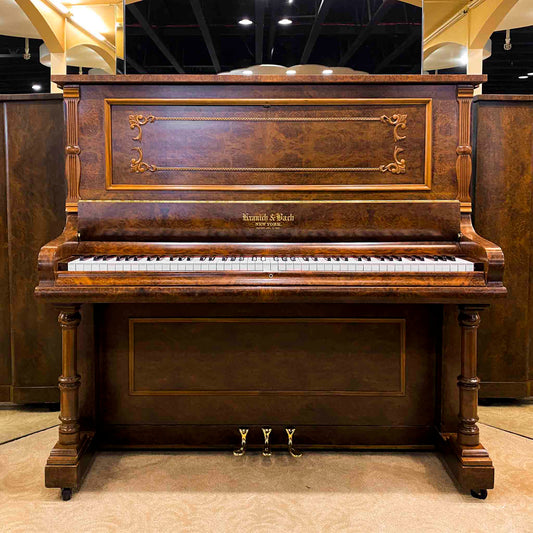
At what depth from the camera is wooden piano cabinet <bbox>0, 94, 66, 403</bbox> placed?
2.91 meters

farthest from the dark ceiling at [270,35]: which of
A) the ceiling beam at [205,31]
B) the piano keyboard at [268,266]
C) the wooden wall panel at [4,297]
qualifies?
the piano keyboard at [268,266]

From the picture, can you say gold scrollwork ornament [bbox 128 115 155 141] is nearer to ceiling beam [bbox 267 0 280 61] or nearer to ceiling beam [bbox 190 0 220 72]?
ceiling beam [bbox 190 0 220 72]

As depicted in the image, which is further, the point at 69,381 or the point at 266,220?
the point at 266,220

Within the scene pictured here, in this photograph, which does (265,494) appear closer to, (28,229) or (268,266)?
(268,266)

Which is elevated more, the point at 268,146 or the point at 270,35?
the point at 270,35

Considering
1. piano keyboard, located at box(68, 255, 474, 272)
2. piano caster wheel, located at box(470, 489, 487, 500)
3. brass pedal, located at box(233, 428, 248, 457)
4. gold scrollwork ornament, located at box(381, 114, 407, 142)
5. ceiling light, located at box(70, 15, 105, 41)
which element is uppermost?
ceiling light, located at box(70, 15, 105, 41)

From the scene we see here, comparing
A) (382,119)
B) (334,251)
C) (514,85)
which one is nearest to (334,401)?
(334,251)

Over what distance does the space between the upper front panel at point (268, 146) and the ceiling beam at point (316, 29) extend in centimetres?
44

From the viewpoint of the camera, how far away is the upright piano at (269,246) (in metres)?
2.25

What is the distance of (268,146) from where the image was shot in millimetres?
2363

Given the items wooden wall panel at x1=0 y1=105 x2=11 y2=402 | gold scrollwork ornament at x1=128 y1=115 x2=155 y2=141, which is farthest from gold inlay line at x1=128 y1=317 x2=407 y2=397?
wooden wall panel at x1=0 y1=105 x2=11 y2=402

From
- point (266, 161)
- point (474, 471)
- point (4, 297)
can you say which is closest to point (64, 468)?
point (4, 297)

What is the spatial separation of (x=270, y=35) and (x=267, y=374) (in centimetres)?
179

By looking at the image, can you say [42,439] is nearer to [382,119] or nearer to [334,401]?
[334,401]
